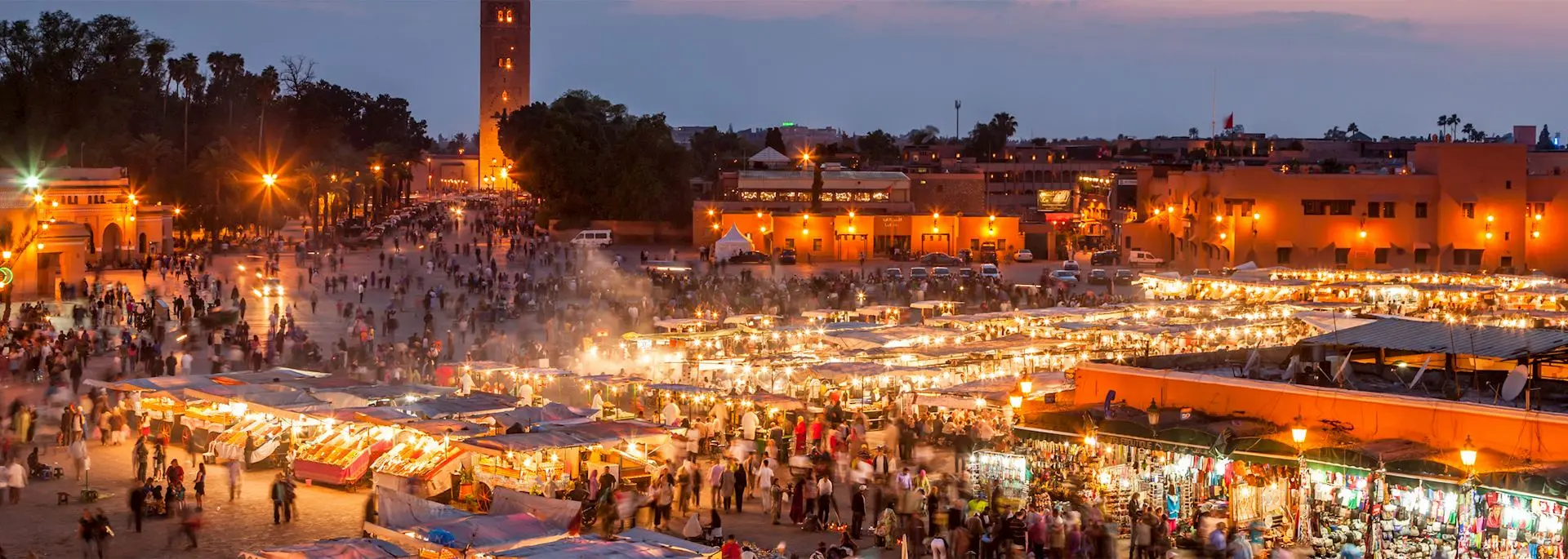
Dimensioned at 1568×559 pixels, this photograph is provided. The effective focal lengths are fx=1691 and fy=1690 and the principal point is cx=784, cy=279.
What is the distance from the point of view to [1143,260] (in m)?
59.0

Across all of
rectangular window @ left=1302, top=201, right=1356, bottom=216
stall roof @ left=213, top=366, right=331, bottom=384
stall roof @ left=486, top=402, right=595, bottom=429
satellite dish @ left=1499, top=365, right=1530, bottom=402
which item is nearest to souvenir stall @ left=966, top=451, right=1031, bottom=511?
satellite dish @ left=1499, top=365, right=1530, bottom=402

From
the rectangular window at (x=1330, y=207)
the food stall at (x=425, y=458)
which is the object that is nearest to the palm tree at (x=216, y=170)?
the rectangular window at (x=1330, y=207)

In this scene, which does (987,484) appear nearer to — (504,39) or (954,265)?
(954,265)

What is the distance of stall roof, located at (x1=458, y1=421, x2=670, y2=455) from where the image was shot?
18781 millimetres

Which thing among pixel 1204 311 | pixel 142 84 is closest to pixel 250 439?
pixel 1204 311

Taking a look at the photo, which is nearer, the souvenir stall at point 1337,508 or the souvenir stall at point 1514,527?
the souvenir stall at point 1514,527

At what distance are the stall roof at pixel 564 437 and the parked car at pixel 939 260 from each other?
127 ft

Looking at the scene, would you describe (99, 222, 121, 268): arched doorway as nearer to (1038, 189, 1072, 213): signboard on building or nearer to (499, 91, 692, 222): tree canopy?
(499, 91, 692, 222): tree canopy

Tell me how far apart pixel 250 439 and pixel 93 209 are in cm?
4040

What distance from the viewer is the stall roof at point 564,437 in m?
18.8

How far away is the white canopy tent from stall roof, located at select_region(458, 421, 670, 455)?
3872 centimetres

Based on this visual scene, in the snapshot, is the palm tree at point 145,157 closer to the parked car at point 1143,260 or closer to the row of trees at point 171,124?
the row of trees at point 171,124

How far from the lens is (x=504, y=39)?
152 meters

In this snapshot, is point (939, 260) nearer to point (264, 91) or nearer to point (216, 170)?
point (216, 170)
